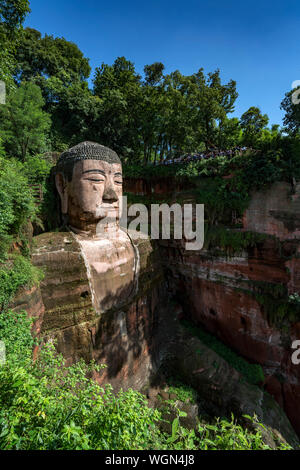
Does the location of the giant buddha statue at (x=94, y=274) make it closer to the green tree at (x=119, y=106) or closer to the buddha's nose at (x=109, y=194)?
the buddha's nose at (x=109, y=194)

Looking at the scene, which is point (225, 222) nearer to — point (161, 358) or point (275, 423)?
point (161, 358)

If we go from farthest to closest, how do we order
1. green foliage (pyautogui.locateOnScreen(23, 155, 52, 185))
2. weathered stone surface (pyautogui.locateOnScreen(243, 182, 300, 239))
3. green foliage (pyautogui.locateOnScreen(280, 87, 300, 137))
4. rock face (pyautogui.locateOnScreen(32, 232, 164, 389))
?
green foliage (pyautogui.locateOnScreen(280, 87, 300, 137)) → weathered stone surface (pyautogui.locateOnScreen(243, 182, 300, 239)) → green foliage (pyautogui.locateOnScreen(23, 155, 52, 185)) → rock face (pyautogui.locateOnScreen(32, 232, 164, 389))

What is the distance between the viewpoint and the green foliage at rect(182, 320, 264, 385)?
845 centimetres

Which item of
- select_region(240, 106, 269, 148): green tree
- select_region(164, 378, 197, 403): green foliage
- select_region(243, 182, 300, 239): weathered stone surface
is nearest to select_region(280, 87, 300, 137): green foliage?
select_region(240, 106, 269, 148): green tree

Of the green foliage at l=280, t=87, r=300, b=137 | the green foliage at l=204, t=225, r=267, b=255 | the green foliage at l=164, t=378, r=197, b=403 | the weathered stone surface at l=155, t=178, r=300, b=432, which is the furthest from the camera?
the green foliage at l=280, t=87, r=300, b=137

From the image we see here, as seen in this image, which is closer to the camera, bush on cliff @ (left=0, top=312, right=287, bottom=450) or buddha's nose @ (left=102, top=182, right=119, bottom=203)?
bush on cliff @ (left=0, top=312, right=287, bottom=450)

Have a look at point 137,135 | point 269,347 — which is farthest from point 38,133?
point 269,347

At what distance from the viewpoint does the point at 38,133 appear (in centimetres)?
961

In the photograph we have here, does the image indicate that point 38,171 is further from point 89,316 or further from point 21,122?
point 89,316

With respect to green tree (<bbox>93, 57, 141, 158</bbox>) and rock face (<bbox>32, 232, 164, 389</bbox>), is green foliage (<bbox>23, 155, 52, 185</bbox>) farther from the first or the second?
green tree (<bbox>93, 57, 141, 158</bbox>)

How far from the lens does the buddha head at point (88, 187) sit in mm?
6164

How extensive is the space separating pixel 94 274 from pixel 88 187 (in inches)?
102

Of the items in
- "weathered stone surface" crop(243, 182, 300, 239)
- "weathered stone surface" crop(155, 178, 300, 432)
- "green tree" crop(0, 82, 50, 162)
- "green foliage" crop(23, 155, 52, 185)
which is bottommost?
"weathered stone surface" crop(155, 178, 300, 432)
